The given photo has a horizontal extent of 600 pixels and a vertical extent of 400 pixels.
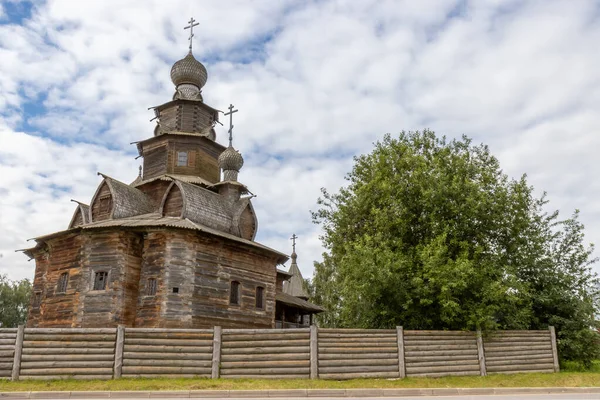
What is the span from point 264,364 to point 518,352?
9.12m

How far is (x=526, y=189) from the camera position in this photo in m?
20.8

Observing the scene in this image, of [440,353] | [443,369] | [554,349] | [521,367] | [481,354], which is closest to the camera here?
[443,369]

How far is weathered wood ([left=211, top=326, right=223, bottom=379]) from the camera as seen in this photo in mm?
14592

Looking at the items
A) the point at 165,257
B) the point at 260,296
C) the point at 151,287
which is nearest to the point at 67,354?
the point at 151,287

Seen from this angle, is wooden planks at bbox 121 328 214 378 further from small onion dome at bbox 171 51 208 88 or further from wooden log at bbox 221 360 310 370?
small onion dome at bbox 171 51 208 88

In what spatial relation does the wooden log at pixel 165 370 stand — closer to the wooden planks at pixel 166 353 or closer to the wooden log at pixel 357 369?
the wooden planks at pixel 166 353

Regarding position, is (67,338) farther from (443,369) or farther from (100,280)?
(443,369)

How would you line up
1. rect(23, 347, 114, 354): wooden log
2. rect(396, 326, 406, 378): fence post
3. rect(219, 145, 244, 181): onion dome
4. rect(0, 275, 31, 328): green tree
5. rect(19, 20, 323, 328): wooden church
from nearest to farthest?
rect(23, 347, 114, 354): wooden log → rect(396, 326, 406, 378): fence post → rect(19, 20, 323, 328): wooden church → rect(219, 145, 244, 181): onion dome → rect(0, 275, 31, 328): green tree

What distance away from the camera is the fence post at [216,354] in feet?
47.8

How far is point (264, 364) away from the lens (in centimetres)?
1480

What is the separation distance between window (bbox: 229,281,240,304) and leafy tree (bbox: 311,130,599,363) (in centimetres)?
581

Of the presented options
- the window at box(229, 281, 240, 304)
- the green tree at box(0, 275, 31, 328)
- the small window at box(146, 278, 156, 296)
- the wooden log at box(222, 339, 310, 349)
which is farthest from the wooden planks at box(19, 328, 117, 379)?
the green tree at box(0, 275, 31, 328)

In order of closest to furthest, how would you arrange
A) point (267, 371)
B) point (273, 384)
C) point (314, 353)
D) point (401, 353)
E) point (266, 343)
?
point (273, 384)
point (267, 371)
point (314, 353)
point (266, 343)
point (401, 353)

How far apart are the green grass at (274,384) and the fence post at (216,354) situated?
1.05 feet
